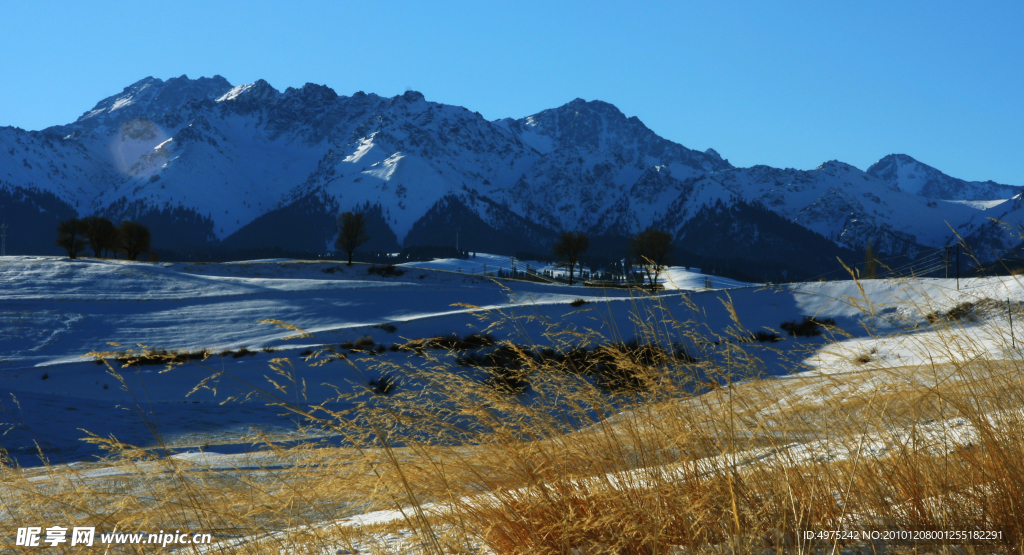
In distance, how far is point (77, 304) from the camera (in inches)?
973

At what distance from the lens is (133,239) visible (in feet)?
183

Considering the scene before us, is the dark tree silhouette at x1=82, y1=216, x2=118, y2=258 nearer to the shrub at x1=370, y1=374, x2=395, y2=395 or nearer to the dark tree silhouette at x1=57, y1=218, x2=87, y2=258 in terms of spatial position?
the dark tree silhouette at x1=57, y1=218, x2=87, y2=258

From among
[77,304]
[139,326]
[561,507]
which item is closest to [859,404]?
[561,507]

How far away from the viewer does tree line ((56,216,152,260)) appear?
2053 inches

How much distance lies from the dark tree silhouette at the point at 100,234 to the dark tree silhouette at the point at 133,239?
27.4 inches

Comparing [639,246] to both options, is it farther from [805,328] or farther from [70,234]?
[70,234]

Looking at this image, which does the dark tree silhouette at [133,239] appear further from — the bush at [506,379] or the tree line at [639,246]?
the bush at [506,379]

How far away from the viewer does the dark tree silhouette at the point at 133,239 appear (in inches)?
2156

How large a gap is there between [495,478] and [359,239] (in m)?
53.3

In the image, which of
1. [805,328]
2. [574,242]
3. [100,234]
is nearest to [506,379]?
[805,328]

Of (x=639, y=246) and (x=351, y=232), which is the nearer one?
(x=639, y=246)

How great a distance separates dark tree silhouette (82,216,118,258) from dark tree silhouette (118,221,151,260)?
70 centimetres

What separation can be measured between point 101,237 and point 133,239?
2662mm

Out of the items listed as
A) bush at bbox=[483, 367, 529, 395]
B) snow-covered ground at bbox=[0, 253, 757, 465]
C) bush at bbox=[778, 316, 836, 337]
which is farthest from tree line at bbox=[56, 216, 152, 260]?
bush at bbox=[483, 367, 529, 395]
